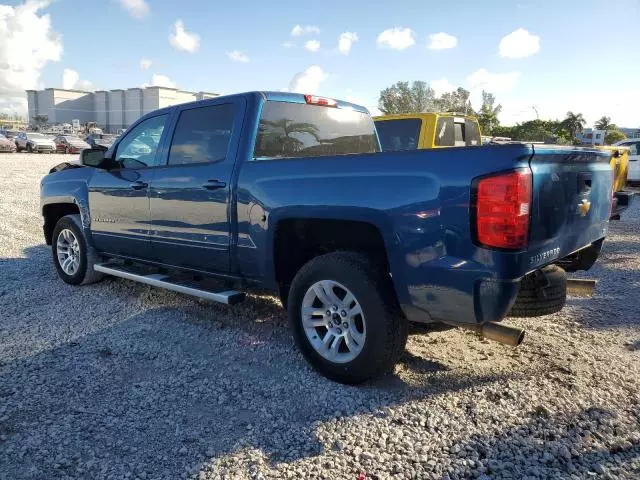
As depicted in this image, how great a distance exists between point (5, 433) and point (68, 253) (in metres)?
3.55

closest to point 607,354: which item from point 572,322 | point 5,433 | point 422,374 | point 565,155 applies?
point 572,322

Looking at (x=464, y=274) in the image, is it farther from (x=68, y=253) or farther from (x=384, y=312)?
(x=68, y=253)

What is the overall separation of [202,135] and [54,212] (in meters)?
3.03

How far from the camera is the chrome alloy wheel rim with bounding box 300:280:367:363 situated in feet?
11.7

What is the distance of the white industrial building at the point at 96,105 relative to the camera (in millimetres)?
110119

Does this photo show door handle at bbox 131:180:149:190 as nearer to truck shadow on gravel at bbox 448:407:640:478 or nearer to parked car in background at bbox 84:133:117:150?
parked car in background at bbox 84:133:117:150

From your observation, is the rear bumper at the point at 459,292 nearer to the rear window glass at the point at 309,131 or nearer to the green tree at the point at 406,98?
the rear window glass at the point at 309,131

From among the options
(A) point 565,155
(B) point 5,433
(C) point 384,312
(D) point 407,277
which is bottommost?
(B) point 5,433

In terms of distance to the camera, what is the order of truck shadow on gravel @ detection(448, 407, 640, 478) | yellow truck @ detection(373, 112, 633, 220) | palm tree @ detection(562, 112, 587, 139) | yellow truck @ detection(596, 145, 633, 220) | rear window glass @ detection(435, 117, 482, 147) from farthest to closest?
palm tree @ detection(562, 112, 587, 139) < rear window glass @ detection(435, 117, 482, 147) < yellow truck @ detection(373, 112, 633, 220) < yellow truck @ detection(596, 145, 633, 220) < truck shadow on gravel @ detection(448, 407, 640, 478)

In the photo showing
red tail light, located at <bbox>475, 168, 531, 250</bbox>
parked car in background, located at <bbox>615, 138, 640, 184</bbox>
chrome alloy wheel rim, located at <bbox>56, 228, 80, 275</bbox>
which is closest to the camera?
red tail light, located at <bbox>475, 168, 531, 250</bbox>

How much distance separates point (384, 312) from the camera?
11.0 ft

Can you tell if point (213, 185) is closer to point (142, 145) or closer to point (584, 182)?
point (142, 145)

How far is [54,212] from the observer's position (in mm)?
6613

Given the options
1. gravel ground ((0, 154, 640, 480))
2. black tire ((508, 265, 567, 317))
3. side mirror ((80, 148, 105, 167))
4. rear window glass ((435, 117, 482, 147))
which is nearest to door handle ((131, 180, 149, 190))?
side mirror ((80, 148, 105, 167))
